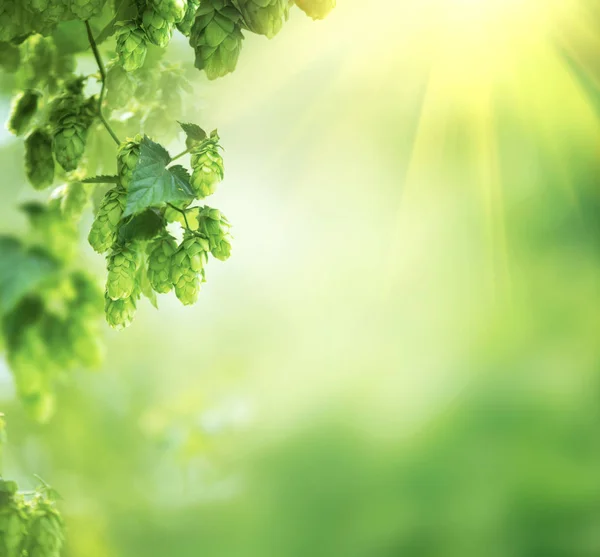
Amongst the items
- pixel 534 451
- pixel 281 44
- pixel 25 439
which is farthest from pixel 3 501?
pixel 534 451

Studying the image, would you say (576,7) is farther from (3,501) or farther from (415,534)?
(3,501)

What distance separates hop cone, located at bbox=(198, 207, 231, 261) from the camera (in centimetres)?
95

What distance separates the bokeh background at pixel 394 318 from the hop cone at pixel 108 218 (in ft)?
12.0

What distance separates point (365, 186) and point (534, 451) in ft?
7.62

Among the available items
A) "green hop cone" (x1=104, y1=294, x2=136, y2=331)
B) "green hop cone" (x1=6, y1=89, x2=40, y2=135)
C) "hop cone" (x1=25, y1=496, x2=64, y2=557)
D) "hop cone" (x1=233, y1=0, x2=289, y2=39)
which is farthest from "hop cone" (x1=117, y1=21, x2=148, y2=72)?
"hop cone" (x1=25, y1=496, x2=64, y2=557)

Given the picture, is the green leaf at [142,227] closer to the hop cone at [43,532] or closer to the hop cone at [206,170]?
the hop cone at [206,170]

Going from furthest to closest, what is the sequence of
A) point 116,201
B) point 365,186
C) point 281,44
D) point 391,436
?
1. point 365,186
2. point 391,436
3. point 281,44
4. point 116,201

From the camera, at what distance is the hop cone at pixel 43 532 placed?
1098mm

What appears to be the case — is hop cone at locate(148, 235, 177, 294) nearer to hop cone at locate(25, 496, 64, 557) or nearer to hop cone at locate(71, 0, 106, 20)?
hop cone at locate(71, 0, 106, 20)

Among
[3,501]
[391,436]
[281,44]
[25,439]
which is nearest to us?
[3,501]

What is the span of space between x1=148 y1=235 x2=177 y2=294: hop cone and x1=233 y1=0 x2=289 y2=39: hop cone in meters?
0.26

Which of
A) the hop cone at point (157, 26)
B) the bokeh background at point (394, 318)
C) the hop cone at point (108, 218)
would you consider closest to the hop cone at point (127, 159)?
the hop cone at point (108, 218)

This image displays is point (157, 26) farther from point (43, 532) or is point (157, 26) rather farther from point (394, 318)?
point (394, 318)

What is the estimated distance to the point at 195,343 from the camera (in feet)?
18.4
